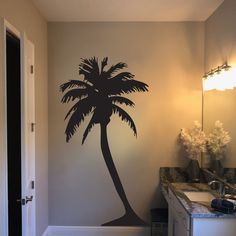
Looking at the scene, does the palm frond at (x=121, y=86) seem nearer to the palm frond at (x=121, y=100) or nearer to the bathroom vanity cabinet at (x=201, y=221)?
the palm frond at (x=121, y=100)

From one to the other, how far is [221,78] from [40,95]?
1.99m

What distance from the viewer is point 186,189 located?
3.13m

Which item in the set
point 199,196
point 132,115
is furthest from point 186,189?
point 132,115

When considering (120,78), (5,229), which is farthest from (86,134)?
(5,229)

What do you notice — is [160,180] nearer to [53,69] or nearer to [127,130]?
[127,130]

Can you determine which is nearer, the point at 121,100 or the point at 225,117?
the point at 225,117

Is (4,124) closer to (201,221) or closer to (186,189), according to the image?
(201,221)

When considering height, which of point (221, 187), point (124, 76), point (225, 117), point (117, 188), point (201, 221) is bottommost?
point (117, 188)

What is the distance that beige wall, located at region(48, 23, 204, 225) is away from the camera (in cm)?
371

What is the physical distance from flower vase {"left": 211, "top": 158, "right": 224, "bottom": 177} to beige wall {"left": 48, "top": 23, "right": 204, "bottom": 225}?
51cm

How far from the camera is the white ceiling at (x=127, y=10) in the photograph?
307 cm

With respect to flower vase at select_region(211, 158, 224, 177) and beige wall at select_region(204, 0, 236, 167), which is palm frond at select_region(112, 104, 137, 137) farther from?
flower vase at select_region(211, 158, 224, 177)

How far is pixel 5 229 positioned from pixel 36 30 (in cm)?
208

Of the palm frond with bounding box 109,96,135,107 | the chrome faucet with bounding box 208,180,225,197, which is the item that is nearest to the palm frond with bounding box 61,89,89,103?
the palm frond with bounding box 109,96,135,107
